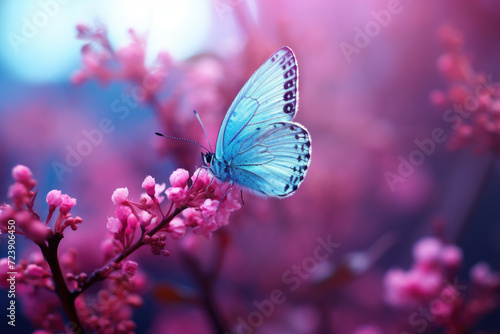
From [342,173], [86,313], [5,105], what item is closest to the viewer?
[86,313]

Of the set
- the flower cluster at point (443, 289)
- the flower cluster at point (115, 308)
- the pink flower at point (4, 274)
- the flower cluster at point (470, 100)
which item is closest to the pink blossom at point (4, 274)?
the pink flower at point (4, 274)

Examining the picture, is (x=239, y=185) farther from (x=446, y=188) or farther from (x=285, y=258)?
(x=446, y=188)

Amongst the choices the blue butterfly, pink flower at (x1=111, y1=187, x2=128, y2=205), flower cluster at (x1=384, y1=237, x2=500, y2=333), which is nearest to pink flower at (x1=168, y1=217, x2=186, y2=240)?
pink flower at (x1=111, y1=187, x2=128, y2=205)

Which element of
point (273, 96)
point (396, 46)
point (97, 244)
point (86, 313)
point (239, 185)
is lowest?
point (97, 244)

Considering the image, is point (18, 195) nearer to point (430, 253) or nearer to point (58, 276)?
point (58, 276)

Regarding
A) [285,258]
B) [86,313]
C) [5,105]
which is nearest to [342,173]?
[285,258]

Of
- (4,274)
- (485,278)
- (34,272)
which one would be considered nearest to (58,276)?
(34,272)

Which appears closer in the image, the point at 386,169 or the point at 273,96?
the point at 273,96

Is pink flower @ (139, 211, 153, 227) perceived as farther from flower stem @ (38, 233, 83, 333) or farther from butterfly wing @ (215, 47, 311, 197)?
butterfly wing @ (215, 47, 311, 197)
